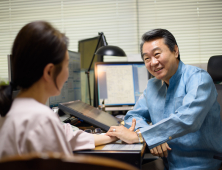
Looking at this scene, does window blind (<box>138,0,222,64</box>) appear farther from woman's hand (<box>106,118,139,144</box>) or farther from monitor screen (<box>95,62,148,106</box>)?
woman's hand (<box>106,118,139,144</box>)

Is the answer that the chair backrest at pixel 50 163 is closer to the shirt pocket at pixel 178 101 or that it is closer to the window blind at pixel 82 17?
the shirt pocket at pixel 178 101

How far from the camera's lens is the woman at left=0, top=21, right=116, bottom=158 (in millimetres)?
446

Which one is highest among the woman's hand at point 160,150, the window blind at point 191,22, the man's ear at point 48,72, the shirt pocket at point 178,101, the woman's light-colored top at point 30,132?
the window blind at point 191,22

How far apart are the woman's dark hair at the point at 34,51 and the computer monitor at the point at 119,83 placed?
126 centimetres

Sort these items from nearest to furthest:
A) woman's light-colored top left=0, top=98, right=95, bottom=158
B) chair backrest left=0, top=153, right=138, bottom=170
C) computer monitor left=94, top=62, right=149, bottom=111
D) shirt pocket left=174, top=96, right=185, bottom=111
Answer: chair backrest left=0, top=153, right=138, bottom=170 → woman's light-colored top left=0, top=98, right=95, bottom=158 → shirt pocket left=174, top=96, right=185, bottom=111 → computer monitor left=94, top=62, right=149, bottom=111

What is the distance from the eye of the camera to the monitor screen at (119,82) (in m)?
1.82

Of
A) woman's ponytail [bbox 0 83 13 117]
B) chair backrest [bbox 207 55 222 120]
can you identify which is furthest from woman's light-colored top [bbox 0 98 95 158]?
chair backrest [bbox 207 55 222 120]

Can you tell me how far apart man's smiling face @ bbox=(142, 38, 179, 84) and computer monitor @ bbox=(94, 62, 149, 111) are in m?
0.64

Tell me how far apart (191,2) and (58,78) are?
257cm

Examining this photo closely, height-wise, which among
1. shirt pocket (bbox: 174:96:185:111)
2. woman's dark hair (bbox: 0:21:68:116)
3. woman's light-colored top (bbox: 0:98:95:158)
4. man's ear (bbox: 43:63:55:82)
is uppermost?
woman's dark hair (bbox: 0:21:68:116)

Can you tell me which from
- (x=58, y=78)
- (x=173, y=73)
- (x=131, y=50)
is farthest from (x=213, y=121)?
(x=131, y=50)

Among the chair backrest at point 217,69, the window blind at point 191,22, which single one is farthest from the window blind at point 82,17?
the chair backrest at point 217,69

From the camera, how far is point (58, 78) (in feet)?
1.94

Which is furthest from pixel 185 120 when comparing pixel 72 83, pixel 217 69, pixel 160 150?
pixel 72 83
